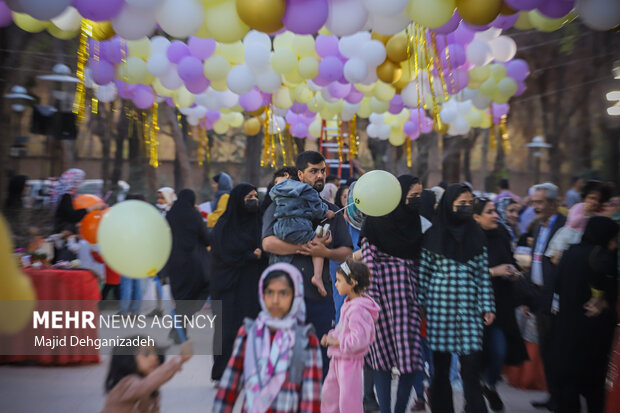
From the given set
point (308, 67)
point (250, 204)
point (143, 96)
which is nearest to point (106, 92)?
point (143, 96)

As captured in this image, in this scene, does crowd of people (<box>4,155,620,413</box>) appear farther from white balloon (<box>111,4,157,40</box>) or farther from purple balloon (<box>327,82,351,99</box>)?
purple balloon (<box>327,82,351,99</box>)

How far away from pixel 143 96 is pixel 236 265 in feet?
10.5

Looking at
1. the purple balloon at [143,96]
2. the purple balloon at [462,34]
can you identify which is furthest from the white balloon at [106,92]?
the purple balloon at [462,34]

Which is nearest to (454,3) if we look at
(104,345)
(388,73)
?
(388,73)

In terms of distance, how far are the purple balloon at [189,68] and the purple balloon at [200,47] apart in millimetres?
72

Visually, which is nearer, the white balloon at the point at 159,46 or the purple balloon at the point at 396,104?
the white balloon at the point at 159,46

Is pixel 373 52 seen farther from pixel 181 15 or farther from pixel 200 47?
pixel 181 15

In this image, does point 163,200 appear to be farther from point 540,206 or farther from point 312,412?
point 312,412

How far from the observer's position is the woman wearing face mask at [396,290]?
15.0ft

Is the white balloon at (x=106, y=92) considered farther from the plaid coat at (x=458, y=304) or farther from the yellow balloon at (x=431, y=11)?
the plaid coat at (x=458, y=304)

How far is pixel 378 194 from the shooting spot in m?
4.45

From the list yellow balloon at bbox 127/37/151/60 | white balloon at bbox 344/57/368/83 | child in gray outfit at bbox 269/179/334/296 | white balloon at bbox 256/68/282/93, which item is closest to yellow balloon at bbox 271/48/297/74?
white balloon at bbox 256/68/282/93

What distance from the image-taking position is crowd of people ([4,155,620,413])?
3.34 metres

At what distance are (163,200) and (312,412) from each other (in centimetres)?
678
